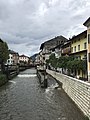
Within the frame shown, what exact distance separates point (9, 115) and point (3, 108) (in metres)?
2.78

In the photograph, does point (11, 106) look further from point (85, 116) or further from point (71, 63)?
point (71, 63)

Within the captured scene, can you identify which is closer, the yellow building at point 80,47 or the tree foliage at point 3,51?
the yellow building at point 80,47

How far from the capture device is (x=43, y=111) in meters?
18.1

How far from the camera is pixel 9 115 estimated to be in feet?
55.2

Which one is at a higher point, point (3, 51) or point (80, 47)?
point (80, 47)

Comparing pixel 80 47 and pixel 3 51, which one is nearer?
pixel 80 47

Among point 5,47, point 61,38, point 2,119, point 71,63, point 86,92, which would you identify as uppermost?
point 61,38

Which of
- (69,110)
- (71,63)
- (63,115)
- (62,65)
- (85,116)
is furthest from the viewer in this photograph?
(62,65)

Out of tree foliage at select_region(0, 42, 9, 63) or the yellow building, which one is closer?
the yellow building

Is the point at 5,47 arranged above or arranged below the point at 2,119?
above

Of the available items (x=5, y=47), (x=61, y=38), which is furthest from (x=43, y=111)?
(x=61, y=38)

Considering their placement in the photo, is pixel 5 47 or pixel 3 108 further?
pixel 5 47

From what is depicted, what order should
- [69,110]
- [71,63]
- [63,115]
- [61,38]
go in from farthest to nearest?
1. [61,38]
2. [71,63]
3. [69,110]
4. [63,115]

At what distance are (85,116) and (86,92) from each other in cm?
169
